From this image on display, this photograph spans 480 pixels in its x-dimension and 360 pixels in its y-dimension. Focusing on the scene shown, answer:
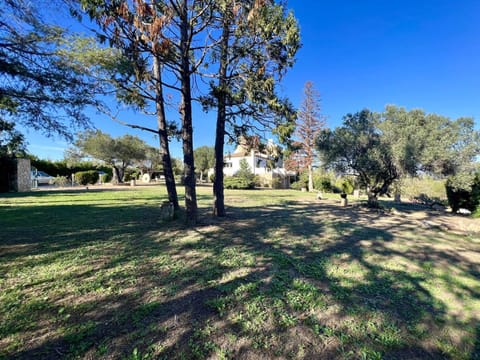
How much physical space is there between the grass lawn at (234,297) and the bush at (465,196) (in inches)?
206

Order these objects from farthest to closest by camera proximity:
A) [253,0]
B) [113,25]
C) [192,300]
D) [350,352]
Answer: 1. [253,0]
2. [113,25]
3. [192,300]
4. [350,352]

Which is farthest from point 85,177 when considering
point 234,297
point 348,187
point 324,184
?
point 348,187

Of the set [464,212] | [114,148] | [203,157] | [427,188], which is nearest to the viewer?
[464,212]

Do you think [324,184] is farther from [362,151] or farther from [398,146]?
[398,146]

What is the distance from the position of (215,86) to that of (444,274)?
5942mm

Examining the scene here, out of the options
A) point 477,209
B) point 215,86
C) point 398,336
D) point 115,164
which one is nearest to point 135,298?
point 398,336

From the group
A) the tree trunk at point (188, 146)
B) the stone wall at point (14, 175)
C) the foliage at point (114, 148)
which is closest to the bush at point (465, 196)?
the tree trunk at point (188, 146)

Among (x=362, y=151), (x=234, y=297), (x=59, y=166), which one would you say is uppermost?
(x=59, y=166)

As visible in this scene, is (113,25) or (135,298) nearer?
(135,298)

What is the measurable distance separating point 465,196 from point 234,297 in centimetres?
1175

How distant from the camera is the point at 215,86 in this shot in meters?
5.44

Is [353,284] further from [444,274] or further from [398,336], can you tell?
[444,274]

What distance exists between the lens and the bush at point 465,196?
8.09m

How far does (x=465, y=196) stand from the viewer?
886 cm
